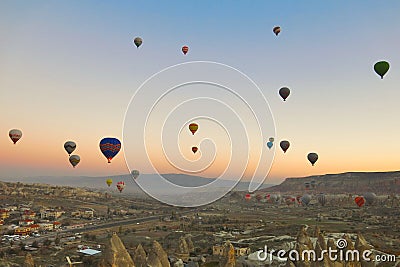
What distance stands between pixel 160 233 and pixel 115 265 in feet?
182

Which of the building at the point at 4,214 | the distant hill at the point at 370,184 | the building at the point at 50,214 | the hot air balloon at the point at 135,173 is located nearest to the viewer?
the hot air balloon at the point at 135,173

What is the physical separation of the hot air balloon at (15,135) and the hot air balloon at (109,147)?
40.6ft

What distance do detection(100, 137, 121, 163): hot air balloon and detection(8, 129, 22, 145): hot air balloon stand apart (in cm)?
1238

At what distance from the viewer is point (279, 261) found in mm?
34906

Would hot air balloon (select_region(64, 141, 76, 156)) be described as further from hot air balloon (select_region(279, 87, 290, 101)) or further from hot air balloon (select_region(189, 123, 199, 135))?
hot air balloon (select_region(279, 87, 290, 101))

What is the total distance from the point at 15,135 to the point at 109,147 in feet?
45.2

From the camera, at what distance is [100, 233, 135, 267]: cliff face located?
18.7m

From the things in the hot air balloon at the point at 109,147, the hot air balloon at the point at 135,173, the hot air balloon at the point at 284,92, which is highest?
the hot air balloon at the point at 284,92

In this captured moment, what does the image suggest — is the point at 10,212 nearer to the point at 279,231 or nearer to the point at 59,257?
the point at 59,257

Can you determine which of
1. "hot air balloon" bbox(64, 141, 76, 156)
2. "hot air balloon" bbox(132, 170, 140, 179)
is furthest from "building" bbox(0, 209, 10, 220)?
"hot air balloon" bbox(64, 141, 76, 156)

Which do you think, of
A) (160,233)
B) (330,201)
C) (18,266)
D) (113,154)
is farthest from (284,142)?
(330,201)

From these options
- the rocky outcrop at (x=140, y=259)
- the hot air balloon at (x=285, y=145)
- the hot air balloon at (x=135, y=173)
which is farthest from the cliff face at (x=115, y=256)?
the hot air balloon at (x=135, y=173)

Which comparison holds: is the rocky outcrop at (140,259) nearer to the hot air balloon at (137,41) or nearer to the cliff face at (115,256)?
the cliff face at (115,256)

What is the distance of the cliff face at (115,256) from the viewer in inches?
734
